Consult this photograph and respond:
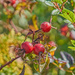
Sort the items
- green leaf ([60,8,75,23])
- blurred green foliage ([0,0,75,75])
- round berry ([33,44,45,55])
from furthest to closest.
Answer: blurred green foliage ([0,0,75,75]) → round berry ([33,44,45,55]) → green leaf ([60,8,75,23])

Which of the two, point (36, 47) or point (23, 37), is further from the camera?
point (23, 37)

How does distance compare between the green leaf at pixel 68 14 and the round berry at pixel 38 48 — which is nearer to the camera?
the green leaf at pixel 68 14

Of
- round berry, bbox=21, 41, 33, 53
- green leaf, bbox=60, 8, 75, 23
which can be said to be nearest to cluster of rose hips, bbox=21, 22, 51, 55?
round berry, bbox=21, 41, 33, 53

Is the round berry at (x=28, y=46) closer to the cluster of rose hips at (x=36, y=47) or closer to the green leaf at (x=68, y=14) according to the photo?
the cluster of rose hips at (x=36, y=47)

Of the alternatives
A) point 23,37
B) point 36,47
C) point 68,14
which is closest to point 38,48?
point 36,47

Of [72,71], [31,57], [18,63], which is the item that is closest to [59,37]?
[18,63]

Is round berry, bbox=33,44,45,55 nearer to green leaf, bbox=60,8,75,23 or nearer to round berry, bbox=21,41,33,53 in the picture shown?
round berry, bbox=21,41,33,53

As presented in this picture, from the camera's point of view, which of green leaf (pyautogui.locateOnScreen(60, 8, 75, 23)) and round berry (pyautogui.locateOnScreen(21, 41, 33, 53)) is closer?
green leaf (pyautogui.locateOnScreen(60, 8, 75, 23))

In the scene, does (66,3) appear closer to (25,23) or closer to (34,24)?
(34,24)

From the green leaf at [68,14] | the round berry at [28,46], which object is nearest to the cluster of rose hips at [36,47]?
the round berry at [28,46]

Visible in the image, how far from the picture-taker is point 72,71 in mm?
1080

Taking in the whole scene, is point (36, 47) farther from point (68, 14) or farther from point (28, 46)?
point (68, 14)

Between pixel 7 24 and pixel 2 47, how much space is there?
0.34 metres

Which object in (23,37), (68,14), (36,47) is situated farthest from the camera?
(23,37)
